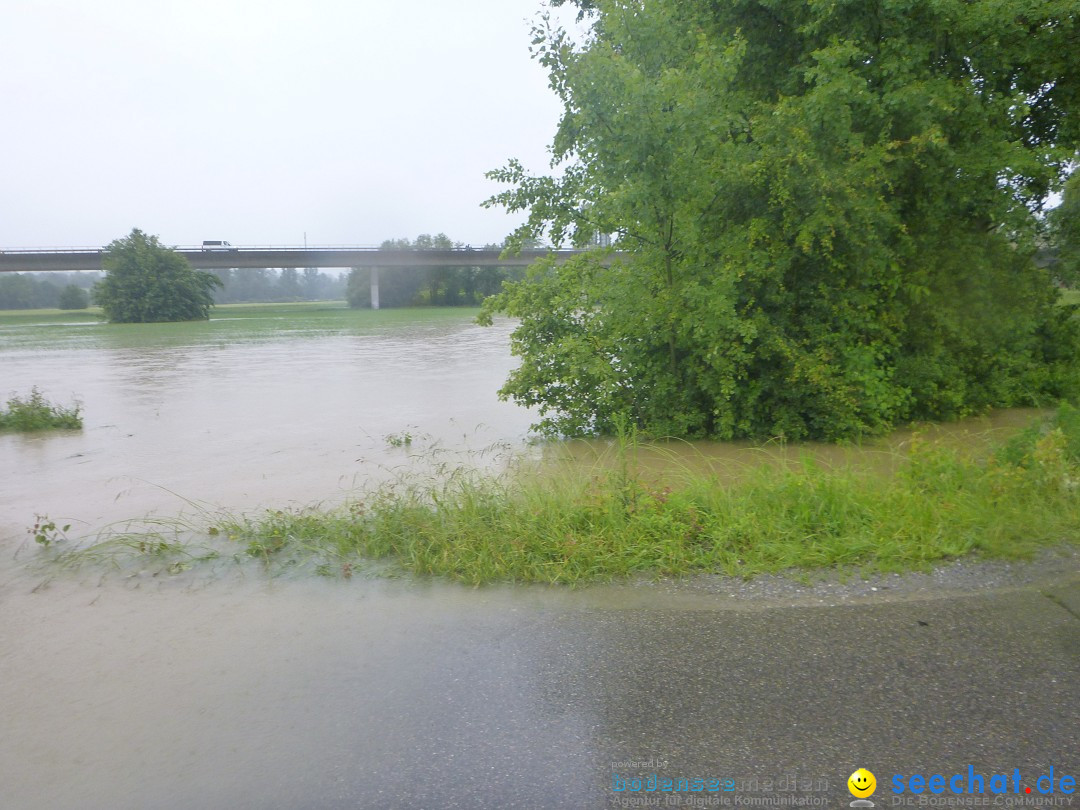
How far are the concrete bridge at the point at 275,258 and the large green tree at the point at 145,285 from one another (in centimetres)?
289

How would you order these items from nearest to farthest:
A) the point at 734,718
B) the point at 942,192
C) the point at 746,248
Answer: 1. the point at 734,718
2. the point at 746,248
3. the point at 942,192

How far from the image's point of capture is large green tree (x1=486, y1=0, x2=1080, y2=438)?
9500mm

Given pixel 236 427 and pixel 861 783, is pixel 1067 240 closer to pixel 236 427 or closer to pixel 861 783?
pixel 861 783

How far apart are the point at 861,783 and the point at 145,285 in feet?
212

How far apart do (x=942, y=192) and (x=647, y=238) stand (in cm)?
397

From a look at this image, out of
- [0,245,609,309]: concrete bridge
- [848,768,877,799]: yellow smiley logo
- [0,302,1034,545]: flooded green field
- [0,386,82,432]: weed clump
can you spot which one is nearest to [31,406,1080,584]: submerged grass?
[0,302,1034,545]: flooded green field

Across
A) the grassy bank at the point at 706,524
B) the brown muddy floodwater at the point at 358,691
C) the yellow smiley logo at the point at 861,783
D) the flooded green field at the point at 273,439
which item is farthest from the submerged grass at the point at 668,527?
the yellow smiley logo at the point at 861,783

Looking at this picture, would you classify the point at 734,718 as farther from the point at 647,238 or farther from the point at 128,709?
the point at 647,238

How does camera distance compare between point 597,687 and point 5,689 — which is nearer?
point 597,687

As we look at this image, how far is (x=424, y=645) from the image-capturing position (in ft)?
14.9

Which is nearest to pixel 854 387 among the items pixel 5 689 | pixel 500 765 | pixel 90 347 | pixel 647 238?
pixel 647 238

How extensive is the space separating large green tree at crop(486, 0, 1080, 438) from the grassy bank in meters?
3.27

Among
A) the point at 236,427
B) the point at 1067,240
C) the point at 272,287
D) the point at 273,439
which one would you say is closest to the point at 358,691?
the point at 273,439

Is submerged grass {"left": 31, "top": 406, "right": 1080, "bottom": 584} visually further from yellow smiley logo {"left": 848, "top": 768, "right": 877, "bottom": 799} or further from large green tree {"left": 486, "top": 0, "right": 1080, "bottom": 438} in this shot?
large green tree {"left": 486, "top": 0, "right": 1080, "bottom": 438}
